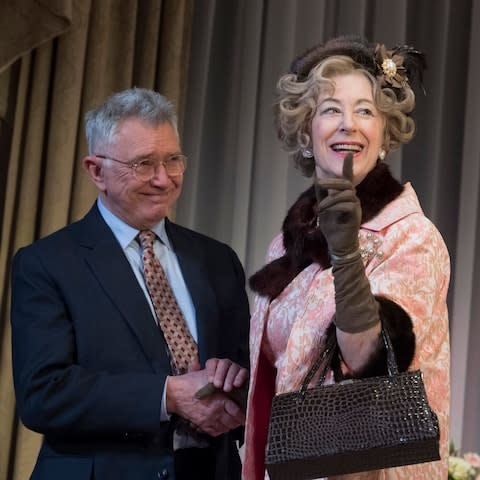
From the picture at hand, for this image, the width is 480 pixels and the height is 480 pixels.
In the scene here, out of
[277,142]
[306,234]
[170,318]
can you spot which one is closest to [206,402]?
[170,318]

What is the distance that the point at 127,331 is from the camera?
2326 millimetres

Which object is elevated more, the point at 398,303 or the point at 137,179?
the point at 137,179

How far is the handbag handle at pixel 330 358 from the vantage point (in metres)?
1.62

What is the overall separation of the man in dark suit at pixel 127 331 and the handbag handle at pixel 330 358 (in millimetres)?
498

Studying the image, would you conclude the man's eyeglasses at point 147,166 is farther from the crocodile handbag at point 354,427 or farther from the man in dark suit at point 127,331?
the crocodile handbag at point 354,427

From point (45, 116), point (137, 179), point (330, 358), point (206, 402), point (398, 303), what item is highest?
point (45, 116)

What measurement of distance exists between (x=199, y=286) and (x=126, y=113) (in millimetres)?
473

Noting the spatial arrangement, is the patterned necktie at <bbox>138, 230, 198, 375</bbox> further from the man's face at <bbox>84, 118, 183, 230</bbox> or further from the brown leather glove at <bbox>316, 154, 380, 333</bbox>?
the brown leather glove at <bbox>316, 154, 380, 333</bbox>

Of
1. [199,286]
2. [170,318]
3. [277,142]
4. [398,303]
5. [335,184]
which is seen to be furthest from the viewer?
[277,142]

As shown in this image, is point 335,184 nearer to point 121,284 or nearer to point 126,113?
point 121,284

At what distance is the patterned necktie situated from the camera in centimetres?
236

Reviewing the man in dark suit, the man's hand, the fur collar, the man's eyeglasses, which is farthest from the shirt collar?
the fur collar

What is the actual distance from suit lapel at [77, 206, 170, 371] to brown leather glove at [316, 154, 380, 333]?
0.79 m

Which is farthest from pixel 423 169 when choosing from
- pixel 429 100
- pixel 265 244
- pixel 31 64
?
pixel 31 64
